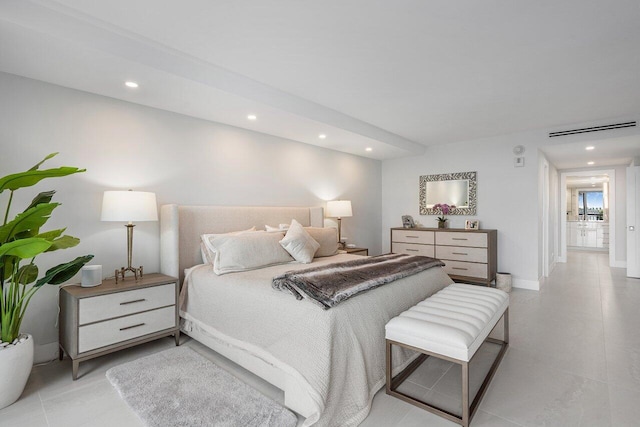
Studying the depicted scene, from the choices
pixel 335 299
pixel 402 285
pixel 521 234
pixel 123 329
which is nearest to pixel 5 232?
pixel 123 329

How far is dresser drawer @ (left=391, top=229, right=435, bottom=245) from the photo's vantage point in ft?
17.6

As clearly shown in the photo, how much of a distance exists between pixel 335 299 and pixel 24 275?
7.21ft

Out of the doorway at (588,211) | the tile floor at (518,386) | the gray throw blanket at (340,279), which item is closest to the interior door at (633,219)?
the doorway at (588,211)

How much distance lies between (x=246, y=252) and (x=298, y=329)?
1.26 metres

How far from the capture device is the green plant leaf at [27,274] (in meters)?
2.19

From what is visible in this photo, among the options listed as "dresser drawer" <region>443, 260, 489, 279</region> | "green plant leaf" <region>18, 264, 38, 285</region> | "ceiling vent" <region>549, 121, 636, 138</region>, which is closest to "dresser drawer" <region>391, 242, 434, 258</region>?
"dresser drawer" <region>443, 260, 489, 279</region>

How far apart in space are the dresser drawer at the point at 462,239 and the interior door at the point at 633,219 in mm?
3047

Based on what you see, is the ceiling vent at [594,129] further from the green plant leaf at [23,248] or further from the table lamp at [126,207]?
the green plant leaf at [23,248]

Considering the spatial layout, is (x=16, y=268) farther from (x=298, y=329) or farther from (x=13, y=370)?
(x=298, y=329)

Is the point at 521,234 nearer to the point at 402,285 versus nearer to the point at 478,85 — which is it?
the point at 478,85

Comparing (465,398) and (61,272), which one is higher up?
(61,272)

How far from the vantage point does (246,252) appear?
9.82 feet

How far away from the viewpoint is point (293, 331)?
1941 mm

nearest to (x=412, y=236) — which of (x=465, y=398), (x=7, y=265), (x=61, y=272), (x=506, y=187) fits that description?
(x=506, y=187)
